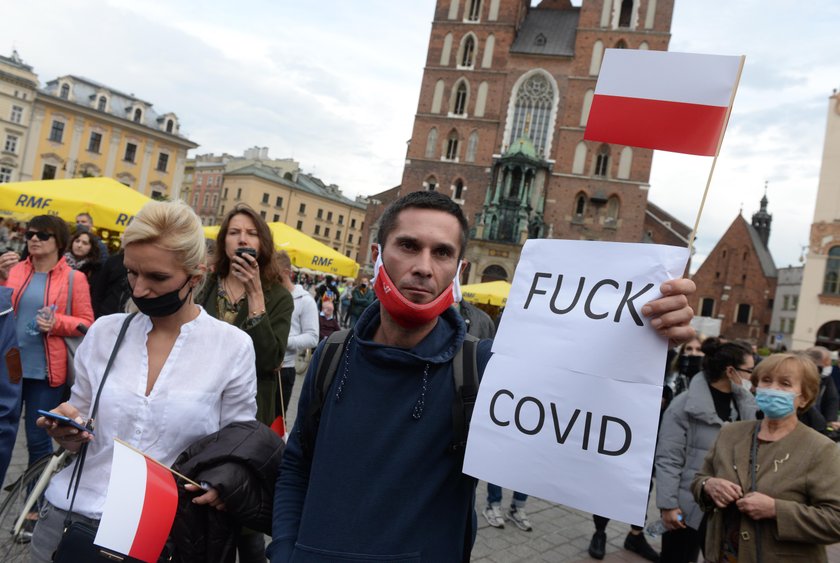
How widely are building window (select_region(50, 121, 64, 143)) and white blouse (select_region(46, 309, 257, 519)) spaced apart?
2015 inches

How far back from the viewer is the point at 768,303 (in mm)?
47719

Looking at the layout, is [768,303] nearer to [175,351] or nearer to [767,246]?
[767,246]

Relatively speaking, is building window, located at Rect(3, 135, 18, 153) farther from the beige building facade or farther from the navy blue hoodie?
the beige building facade

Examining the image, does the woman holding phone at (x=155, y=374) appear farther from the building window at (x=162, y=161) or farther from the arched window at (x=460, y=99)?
the building window at (x=162, y=161)

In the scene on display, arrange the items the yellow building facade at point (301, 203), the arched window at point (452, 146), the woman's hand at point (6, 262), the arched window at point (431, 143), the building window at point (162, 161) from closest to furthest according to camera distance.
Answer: the woman's hand at point (6, 262), the arched window at point (452, 146), the arched window at point (431, 143), the building window at point (162, 161), the yellow building facade at point (301, 203)

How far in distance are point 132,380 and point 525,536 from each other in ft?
13.4

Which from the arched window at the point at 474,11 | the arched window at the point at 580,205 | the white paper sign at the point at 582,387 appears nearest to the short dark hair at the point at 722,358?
the white paper sign at the point at 582,387

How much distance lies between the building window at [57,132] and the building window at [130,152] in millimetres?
4621

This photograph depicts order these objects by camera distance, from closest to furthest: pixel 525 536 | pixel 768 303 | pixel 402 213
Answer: pixel 402 213, pixel 525 536, pixel 768 303

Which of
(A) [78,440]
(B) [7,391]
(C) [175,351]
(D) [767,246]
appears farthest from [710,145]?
(D) [767,246]

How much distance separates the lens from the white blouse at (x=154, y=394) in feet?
6.53

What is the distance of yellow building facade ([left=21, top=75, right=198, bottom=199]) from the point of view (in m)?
43.8

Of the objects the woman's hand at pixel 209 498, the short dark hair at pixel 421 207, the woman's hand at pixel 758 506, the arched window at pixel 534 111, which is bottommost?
the woman's hand at pixel 209 498

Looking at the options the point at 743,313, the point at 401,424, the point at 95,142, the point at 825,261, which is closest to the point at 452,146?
the point at 825,261
